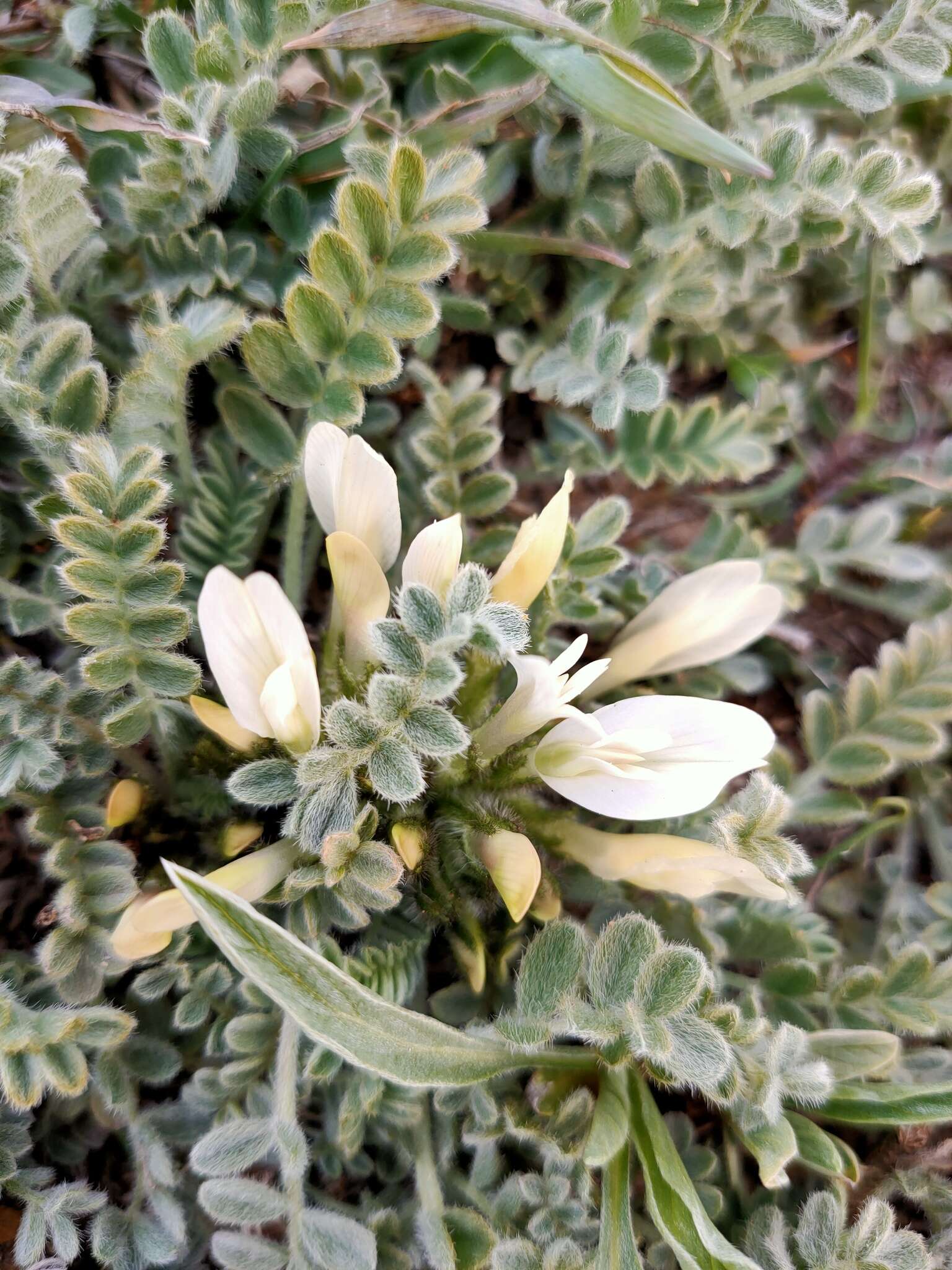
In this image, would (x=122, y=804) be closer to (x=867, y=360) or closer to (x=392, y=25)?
(x=392, y=25)

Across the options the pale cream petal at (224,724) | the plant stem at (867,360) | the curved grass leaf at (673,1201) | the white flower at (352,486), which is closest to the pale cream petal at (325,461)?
the white flower at (352,486)

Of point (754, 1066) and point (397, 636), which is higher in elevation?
point (397, 636)

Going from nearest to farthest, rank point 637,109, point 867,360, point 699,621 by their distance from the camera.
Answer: point 637,109, point 699,621, point 867,360

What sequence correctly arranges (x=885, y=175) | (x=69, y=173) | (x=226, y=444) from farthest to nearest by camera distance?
(x=226, y=444) < (x=885, y=175) < (x=69, y=173)

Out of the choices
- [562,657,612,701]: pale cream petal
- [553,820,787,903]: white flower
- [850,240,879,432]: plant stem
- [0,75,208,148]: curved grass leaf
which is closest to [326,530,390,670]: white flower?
[562,657,612,701]: pale cream petal

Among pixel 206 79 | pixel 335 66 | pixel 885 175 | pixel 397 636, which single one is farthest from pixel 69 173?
pixel 885 175

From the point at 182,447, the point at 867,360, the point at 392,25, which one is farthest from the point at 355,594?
the point at 867,360

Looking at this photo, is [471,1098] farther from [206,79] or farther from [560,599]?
[206,79]
